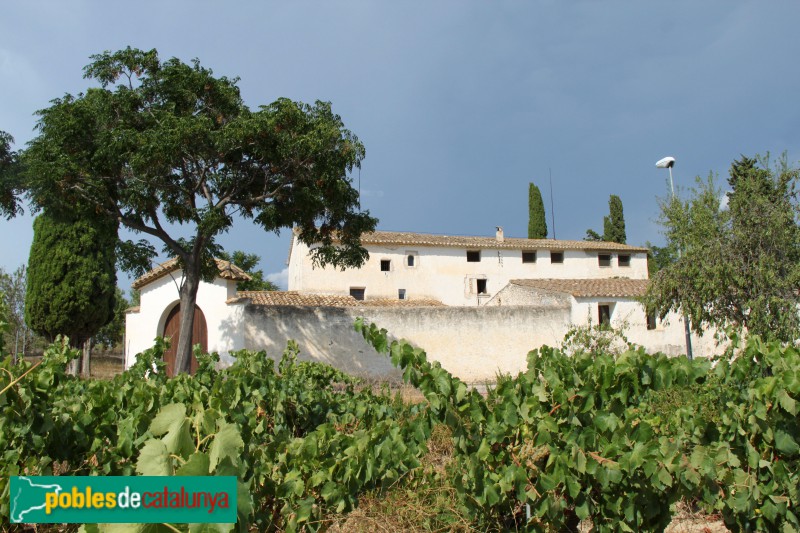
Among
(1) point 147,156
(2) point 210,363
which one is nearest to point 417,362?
(2) point 210,363

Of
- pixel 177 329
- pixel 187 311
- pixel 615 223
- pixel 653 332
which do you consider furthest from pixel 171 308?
pixel 615 223

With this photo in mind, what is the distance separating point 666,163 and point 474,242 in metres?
14.0

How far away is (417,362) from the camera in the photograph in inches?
94.1

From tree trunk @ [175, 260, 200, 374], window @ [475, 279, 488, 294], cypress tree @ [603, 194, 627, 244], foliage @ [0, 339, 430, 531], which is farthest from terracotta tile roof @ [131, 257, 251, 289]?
cypress tree @ [603, 194, 627, 244]

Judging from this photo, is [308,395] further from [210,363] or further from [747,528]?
[747,528]

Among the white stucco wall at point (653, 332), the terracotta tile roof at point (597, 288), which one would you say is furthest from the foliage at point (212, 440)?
the white stucco wall at point (653, 332)

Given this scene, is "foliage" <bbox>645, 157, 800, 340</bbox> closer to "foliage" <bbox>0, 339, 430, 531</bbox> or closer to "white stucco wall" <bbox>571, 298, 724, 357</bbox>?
"white stucco wall" <bbox>571, 298, 724, 357</bbox>

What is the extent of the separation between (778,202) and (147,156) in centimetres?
1364

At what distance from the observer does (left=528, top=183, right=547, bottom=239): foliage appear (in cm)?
3434

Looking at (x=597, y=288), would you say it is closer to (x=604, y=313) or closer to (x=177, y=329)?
(x=604, y=313)

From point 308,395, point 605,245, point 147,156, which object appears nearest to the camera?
point 308,395

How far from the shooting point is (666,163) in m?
13.8

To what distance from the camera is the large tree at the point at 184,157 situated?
37.3ft

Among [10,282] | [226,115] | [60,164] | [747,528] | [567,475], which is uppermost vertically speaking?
[226,115]
